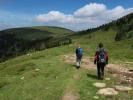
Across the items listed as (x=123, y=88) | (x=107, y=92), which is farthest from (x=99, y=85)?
(x=107, y=92)

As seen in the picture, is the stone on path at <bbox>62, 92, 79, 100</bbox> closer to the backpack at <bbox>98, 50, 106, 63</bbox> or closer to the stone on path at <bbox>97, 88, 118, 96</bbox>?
the stone on path at <bbox>97, 88, 118, 96</bbox>

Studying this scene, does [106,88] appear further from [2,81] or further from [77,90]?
[2,81]

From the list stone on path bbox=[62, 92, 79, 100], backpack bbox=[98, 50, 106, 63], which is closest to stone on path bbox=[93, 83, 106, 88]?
backpack bbox=[98, 50, 106, 63]

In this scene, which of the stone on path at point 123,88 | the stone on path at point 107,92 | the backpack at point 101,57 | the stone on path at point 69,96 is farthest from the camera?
the backpack at point 101,57

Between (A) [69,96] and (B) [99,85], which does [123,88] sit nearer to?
(B) [99,85]

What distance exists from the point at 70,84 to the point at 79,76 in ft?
15.8

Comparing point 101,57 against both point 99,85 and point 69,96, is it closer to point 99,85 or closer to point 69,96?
point 99,85

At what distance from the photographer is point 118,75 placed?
112 ft

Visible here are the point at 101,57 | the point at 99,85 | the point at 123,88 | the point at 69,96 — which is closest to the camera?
the point at 69,96

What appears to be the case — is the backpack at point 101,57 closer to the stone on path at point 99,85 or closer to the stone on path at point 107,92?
the stone on path at point 99,85

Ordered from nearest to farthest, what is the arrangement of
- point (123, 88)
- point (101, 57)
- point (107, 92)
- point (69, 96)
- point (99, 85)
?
1. point (69, 96)
2. point (107, 92)
3. point (123, 88)
4. point (99, 85)
5. point (101, 57)

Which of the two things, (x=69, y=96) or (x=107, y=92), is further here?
(x=107, y=92)

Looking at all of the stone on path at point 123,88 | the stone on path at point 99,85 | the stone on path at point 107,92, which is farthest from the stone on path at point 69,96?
the stone on path at point 123,88

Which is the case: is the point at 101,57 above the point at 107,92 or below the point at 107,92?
above
